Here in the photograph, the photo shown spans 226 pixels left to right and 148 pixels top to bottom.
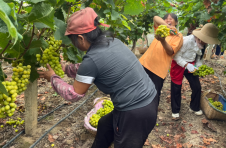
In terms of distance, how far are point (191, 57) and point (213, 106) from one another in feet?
3.92

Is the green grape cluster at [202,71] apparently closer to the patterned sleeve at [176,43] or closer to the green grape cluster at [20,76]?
the patterned sleeve at [176,43]

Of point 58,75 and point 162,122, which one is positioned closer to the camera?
point 58,75

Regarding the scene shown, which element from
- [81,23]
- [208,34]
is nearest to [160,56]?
[208,34]

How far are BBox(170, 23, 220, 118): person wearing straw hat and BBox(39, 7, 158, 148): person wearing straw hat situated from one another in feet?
5.64

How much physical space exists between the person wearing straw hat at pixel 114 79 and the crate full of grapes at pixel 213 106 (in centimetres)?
239

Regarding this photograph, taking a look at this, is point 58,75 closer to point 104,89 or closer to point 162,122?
point 104,89

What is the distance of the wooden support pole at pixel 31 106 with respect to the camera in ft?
7.90

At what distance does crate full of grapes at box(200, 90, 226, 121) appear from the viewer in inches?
140

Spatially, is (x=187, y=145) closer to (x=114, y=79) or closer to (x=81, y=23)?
(x=114, y=79)

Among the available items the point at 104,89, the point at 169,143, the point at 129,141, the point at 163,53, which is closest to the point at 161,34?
the point at 163,53

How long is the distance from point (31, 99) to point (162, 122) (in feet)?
8.76

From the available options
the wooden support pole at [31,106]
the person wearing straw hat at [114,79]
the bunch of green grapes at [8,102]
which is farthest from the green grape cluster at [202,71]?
the bunch of green grapes at [8,102]

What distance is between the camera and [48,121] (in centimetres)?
321

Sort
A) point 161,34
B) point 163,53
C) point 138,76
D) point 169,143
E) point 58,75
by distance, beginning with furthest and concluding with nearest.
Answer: point 169,143 → point 163,53 → point 161,34 → point 58,75 → point 138,76
